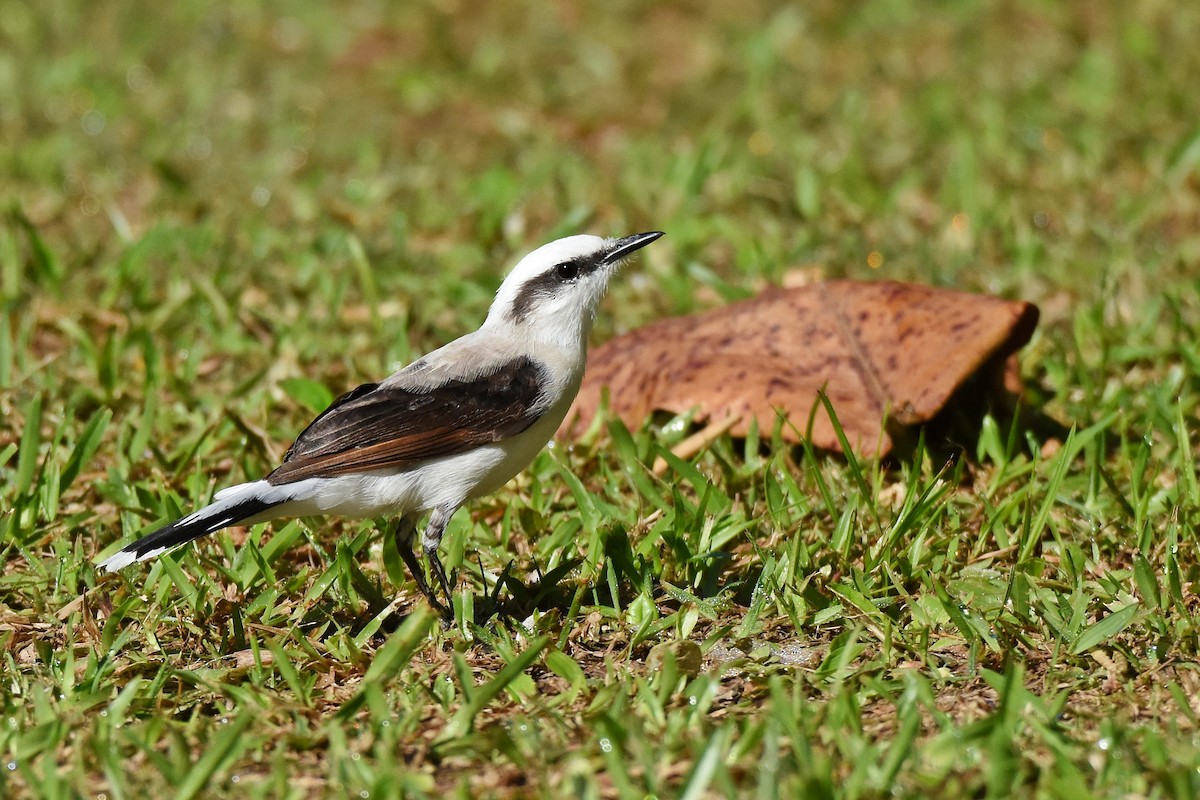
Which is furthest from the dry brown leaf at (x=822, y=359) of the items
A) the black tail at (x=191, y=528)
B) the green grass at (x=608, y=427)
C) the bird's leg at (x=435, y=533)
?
the black tail at (x=191, y=528)

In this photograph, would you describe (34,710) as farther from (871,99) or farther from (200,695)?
(871,99)

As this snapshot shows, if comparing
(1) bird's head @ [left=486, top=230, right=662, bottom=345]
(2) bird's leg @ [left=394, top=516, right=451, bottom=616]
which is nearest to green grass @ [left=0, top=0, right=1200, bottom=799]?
(2) bird's leg @ [left=394, top=516, right=451, bottom=616]

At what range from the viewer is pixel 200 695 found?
14.0 feet

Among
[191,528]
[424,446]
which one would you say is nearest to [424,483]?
[424,446]

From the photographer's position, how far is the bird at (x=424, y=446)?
4691 millimetres

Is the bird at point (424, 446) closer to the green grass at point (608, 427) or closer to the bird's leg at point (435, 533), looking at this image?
the bird's leg at point (435, 533)

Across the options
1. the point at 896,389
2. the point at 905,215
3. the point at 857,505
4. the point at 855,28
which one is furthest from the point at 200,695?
the point at 855,28

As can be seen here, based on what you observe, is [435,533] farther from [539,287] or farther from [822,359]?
[822,359]

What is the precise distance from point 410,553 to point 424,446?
409mm

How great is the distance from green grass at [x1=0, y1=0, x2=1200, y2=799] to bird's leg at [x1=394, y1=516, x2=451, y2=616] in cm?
8

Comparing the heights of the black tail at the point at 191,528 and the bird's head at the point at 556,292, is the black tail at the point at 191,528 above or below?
below

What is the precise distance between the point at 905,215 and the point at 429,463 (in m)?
4.07

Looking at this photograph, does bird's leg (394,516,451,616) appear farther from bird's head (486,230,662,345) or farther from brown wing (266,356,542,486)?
bird's head (486,230,662,345)

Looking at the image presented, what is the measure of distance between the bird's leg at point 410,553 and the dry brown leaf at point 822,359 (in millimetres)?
1107
